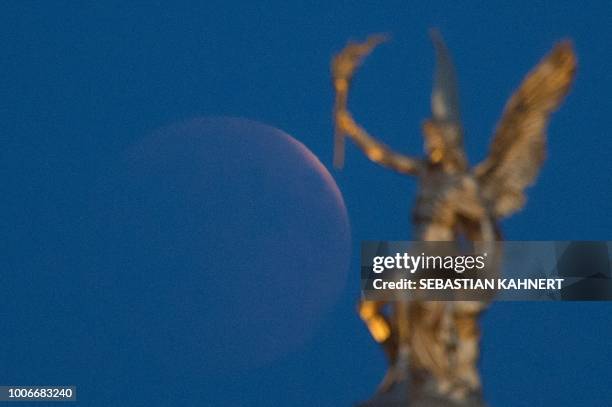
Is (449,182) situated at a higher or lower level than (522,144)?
lower

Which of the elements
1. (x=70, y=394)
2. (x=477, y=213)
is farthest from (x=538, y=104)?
(x=70, y=394)

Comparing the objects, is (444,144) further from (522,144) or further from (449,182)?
(522,144)

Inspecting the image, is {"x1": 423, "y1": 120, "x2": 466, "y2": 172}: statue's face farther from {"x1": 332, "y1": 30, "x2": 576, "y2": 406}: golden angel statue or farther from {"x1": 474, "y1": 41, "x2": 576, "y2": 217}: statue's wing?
{"x1": 474, "y1": 41, "x2": 576, "y2": 217}: statue's wing

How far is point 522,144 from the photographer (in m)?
12.1

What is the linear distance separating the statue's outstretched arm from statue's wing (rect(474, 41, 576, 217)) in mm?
893

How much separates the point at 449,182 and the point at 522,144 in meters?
0.93

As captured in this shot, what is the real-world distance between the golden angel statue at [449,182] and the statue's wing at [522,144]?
0.01m

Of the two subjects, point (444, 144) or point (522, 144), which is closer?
point (444, 144)

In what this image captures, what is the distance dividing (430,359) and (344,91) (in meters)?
3.10

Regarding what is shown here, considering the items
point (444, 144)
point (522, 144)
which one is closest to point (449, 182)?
point (444, 144)

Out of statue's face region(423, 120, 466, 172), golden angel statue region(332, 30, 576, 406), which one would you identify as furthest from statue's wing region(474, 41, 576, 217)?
statue's face region(423, 120, 466, 172)

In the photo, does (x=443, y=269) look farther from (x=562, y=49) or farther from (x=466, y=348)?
(x=562, y=49)

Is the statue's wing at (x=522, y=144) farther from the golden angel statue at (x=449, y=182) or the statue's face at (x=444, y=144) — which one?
the statue's face at (x=444, y=144)

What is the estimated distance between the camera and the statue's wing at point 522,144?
12.1 metres
